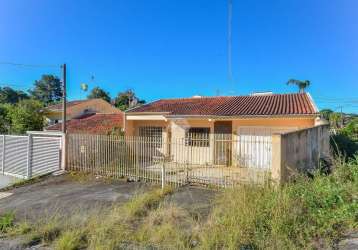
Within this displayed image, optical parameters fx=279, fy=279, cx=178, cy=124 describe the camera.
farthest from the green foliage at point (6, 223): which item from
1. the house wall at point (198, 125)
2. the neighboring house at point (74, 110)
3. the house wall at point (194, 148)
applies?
the neighboring house at point (74, 110)

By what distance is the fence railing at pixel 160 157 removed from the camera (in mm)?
10828

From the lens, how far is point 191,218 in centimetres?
648

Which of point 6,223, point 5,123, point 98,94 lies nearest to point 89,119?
point 5,123

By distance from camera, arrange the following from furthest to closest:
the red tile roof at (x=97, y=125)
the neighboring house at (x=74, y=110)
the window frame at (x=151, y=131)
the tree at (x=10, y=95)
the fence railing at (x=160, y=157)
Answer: the tree at (x=10, y=95), the neighboring house at (x=74, y=110), the red tile roof at (x=97, y=125), the window frame at (x=151, y=131), the fence railing at (x=160, y=157)

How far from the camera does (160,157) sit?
40.2ft

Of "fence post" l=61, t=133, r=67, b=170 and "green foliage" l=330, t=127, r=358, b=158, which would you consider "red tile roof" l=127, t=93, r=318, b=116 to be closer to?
"green foliage" l=330, t=127, r=358, b=158

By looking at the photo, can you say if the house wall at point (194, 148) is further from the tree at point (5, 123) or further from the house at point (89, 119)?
the tree at point (5, 123)

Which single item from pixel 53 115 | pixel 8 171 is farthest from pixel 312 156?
pixel 53 115

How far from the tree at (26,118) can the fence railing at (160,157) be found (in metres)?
13.3

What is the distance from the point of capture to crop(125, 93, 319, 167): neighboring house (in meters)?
14.0

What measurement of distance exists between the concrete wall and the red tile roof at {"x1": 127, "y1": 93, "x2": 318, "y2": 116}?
1977 mm

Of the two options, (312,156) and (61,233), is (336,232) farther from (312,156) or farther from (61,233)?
(312,156)

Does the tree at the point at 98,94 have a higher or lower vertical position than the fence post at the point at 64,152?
higher

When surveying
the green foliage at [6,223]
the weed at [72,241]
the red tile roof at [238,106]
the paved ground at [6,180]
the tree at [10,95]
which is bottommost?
the paved ground at [6,180]
